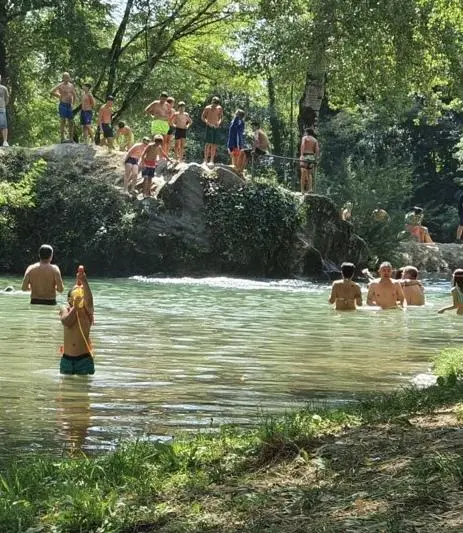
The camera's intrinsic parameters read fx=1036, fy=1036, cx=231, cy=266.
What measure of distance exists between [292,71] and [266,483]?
26101 millimetres

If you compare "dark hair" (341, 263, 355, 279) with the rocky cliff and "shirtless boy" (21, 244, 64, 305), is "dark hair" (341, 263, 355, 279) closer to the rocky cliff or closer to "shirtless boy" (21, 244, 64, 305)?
"shirtless boy" (21, 244, 64, 305)

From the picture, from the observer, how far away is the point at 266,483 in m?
5.58

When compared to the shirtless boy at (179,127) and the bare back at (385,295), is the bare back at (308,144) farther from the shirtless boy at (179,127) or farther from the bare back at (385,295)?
the bare back at (385,295)

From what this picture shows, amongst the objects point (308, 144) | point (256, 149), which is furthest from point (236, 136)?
point (308, 144)

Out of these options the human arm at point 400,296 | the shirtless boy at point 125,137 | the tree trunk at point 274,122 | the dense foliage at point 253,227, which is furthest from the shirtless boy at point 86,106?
the tree trunk at point 274,122

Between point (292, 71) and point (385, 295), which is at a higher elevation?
point (292, 71)

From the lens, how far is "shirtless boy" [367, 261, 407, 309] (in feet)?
62.6

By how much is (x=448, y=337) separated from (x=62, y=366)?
7220 millimetres

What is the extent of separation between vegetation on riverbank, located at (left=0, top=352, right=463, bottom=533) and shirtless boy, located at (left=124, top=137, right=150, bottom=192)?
886 inches

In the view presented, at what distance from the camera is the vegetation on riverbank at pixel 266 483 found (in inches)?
192

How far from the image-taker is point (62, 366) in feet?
36.5

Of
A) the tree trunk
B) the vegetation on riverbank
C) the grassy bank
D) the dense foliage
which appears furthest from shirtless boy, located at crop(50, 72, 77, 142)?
the tree trunk

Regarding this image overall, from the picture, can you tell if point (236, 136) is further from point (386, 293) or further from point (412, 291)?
point (386, 293)

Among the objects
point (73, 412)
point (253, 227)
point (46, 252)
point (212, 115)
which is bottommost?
point (73, 412)
